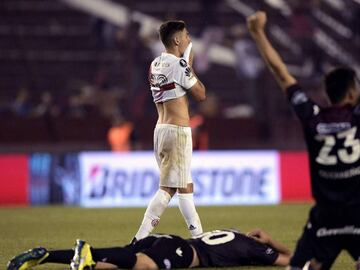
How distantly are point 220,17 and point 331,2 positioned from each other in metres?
2.46

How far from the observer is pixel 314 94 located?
790 inches

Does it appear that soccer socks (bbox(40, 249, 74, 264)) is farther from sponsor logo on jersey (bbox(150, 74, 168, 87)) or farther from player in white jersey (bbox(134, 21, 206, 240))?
sponsor logo on jersey (bbox(150, 74, 168, 87))

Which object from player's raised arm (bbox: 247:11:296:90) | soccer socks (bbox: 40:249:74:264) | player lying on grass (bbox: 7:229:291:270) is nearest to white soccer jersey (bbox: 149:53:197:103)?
player lying on grass (bbox: 7:229:291:270)

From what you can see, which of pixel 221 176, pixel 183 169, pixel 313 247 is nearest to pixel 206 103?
pixel 221 176

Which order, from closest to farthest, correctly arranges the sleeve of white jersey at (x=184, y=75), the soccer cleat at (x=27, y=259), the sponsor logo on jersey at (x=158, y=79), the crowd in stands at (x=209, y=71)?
the soccer cleat at (x=27, y=259), the sleeve of white jersey at (x=184, y=75), the sponsor logo on jersey at (x=158, y=79), the crowd in stands at (x=209, y=71)

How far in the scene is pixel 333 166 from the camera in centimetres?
638

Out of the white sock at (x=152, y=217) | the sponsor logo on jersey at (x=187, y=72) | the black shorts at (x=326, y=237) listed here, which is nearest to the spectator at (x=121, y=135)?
the white sock at (x=152, y=217)

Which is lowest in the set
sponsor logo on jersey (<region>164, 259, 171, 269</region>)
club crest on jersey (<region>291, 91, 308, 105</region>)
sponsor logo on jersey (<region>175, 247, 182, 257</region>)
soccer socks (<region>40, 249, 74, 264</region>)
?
sponsor logo on jersey (<region>164, 259, 171, 269</region>)

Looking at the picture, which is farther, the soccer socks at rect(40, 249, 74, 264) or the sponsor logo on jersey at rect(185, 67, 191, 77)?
the sponsor logo on jersey at rect(185, 67, 191, 77)

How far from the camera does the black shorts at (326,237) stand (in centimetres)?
642

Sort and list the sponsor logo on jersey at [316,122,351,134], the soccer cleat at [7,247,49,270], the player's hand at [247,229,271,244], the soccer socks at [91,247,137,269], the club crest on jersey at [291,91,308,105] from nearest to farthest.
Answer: the club crest on jersey at [291,91,308,105] → the sponsor logo on jersey at [316,122,351,134] → the soccer cleat at [7,247,49,270] → the soccer socks at [91,247,137,269] → the player's hand at [247,229,271,244]

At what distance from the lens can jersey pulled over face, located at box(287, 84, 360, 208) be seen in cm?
636

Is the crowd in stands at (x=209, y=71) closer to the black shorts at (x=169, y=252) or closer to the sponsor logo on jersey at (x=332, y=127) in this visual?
the black shorts at (x=169, y=252)

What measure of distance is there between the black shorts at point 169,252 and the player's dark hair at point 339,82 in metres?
1.90
